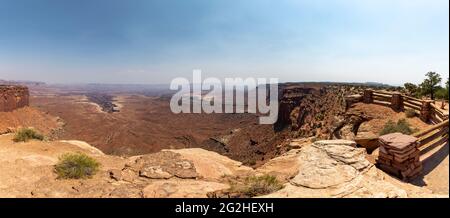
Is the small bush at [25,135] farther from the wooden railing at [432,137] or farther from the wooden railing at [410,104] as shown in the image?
the wooden railing at [410,104]

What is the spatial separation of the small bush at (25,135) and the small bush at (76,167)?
433cm

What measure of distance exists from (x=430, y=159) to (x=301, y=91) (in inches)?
1788

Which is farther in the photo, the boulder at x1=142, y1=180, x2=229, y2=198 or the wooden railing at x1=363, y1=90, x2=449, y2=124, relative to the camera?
the wooden railing at x1=363, y1=90, x2=449, y2=124

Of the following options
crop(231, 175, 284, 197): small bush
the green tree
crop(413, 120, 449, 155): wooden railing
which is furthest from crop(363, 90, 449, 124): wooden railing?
crop(231, 175, 284, 197): small bush

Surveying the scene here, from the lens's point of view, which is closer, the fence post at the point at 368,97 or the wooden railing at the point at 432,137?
the wooden railing at the point at 432,137

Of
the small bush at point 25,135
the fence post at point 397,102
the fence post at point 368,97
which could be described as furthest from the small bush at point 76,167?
→ the fence post at point 368,97

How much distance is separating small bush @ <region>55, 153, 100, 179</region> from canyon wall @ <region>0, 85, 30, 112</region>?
50925mm

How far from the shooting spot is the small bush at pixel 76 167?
6.91 m

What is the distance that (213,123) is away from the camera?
76.1 m

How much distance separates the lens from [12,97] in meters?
50.6

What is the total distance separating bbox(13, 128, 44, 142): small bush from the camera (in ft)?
34.8

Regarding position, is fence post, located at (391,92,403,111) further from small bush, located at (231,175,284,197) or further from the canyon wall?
the canyon wall
